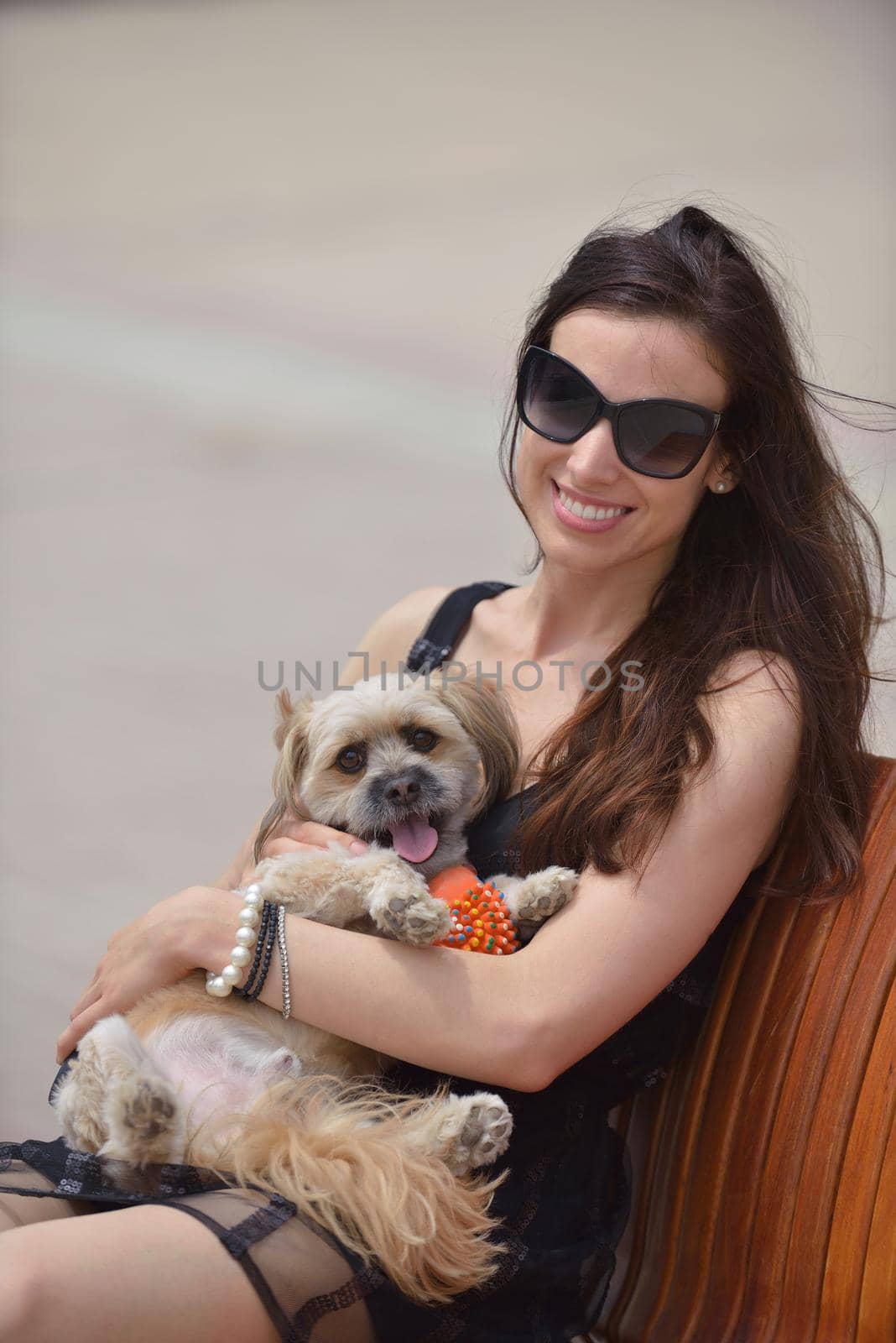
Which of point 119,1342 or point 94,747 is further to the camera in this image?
point 94,747

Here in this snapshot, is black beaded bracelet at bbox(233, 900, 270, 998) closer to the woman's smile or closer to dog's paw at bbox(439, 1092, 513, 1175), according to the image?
dog's paw at bbox(439, 1092, 513, 1175)

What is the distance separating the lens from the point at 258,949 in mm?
1745

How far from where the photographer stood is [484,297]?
416 cm

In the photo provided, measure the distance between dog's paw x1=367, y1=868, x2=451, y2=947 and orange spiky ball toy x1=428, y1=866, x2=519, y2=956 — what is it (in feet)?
0.10

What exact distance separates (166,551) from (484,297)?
161 centimetres

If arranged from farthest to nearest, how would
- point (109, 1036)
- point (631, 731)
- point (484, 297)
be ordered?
point (484, 297) < point (631, 731) < point (109, 1036)

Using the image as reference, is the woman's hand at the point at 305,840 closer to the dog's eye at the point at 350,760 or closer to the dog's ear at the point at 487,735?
the dog's eye at the point at 350,760

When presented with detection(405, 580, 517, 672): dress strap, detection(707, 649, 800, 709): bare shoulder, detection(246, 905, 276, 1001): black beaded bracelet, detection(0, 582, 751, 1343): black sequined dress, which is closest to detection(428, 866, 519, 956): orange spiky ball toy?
detection(0, 582, 751, 1343): black sequined dress

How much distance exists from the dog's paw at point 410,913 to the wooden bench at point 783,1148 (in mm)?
519

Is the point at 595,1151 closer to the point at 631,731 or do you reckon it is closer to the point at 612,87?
the point at 631,731

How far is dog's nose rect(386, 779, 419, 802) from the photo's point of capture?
2.00 metres

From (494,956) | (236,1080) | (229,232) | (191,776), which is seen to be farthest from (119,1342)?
(229,232)

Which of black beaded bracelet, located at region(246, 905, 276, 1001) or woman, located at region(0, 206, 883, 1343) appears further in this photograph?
black beaded bracelet, located at region(246, 905, 276, 1001)

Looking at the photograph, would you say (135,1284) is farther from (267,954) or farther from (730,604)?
(730,604)
